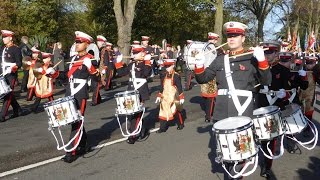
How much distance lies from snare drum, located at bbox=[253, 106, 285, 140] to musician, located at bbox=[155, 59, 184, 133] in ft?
13.4

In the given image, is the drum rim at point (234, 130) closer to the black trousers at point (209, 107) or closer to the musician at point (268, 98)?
the musician at point (268, 98)

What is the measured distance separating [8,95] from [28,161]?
12.9 feet

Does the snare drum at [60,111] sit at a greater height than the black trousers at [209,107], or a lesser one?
greater

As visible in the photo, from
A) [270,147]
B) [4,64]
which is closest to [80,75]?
[270,147]

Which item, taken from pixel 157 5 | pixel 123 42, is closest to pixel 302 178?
pixel 123 42

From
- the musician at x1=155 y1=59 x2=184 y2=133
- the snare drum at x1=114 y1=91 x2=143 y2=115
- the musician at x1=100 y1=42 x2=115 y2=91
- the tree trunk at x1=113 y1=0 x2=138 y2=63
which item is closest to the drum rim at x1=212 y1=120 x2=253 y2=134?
the snare drum at x1=114 y1=91 x2=143 y2=115

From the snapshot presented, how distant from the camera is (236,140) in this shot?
4.78 metres

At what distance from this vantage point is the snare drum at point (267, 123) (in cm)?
563

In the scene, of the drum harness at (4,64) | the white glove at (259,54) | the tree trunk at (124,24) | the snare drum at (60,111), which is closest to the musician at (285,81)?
the white glove at (259,54)

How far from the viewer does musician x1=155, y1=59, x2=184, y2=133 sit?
31.9 feet

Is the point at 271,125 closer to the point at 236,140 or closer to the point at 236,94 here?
the point at 236,94

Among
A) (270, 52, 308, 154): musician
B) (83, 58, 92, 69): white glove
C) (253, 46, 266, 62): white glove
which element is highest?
(253, 46, 266, 62): white glove

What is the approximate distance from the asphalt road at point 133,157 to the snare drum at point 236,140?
1.63m

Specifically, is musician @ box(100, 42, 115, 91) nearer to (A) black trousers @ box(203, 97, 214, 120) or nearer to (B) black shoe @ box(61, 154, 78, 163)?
(A) black trousers @ box(203, 97, 214, 120)
